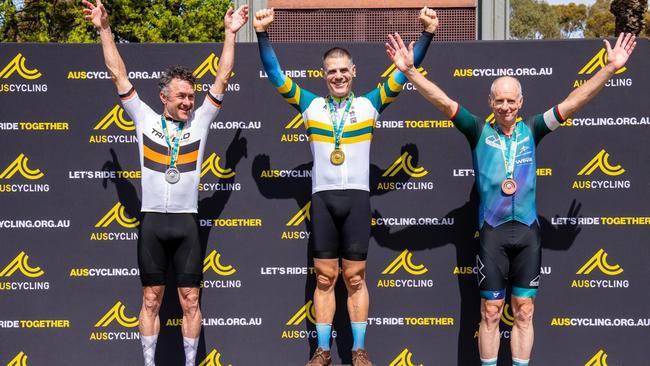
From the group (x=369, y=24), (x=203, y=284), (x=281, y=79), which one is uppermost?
(x=369, y=24)

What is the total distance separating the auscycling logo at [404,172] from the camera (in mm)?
5215

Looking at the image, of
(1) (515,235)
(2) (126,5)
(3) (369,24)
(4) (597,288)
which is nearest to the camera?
(1) (515,235)

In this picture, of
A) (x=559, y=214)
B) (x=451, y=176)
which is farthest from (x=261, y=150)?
(x=559, y=214)

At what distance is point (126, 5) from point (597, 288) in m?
14.5

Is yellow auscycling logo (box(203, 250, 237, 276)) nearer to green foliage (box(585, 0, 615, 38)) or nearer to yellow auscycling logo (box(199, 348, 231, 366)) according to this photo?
yellow auscycling logo (box(199, 348, 231, 366))

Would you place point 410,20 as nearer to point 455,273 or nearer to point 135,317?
point 455,273

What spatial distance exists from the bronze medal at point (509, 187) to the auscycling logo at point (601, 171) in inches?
38.3

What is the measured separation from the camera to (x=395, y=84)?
465 centimetres

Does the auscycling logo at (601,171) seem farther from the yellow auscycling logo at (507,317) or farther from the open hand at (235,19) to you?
the open hand at (235,19)

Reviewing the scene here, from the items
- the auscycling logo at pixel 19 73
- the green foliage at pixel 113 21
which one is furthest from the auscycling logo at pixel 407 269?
the green foliage at pixel 113 21

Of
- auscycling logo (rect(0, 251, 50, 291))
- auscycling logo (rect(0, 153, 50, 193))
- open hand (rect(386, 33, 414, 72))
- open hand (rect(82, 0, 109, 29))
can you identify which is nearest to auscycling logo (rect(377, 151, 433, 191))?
open hand (rect(386, 33, 414, 72))

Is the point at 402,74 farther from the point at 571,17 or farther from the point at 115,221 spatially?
the point at 571,17

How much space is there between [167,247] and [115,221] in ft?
2.84

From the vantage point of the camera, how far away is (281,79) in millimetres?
4656
